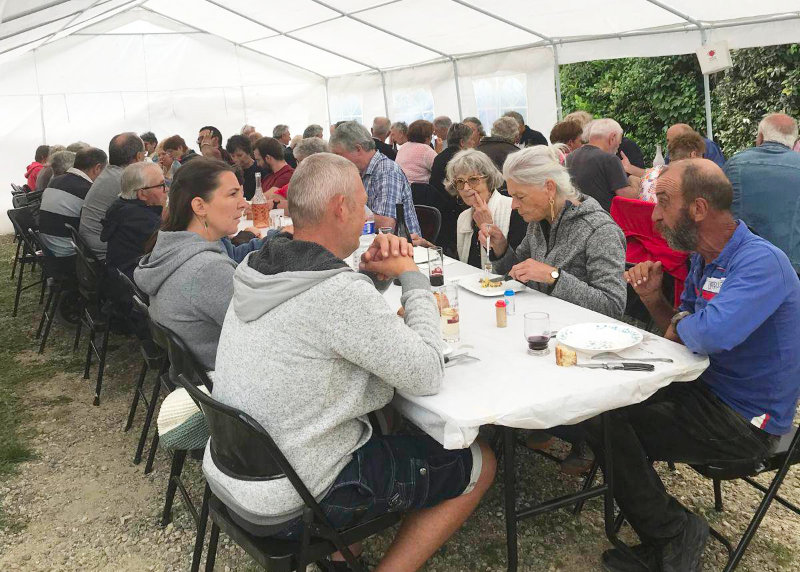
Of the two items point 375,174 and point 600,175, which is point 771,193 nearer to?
point 600,175

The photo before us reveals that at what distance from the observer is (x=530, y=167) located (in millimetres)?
2918

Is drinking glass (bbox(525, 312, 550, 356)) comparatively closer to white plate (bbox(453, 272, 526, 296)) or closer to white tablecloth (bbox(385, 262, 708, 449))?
white tablecloth (bbox(385, 262, 708, 449))

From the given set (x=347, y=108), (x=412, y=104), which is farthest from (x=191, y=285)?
(x=347, y=108)

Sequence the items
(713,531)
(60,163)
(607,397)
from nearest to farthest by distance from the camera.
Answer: (607,397) → (713,531) → (60,163)

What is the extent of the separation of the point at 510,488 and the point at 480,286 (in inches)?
42.1

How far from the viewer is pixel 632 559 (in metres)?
2.38

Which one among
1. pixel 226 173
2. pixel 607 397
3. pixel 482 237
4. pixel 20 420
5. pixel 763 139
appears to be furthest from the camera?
pixel 763 139

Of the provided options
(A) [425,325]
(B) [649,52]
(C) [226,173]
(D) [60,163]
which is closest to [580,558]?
(A) [425,325]

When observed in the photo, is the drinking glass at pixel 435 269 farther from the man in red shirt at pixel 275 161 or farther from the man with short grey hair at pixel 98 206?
the man in red shirt at pixel 275 161

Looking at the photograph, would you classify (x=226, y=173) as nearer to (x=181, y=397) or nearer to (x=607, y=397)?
(x=181, y=397)

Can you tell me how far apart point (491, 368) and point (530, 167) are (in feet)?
3.70

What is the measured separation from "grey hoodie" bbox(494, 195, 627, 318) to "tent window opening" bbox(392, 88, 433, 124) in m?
9.02

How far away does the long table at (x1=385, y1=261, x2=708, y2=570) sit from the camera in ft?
5.97

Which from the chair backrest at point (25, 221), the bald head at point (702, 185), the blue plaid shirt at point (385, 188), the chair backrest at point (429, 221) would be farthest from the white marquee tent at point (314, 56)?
the bald head at point (702, 185)
